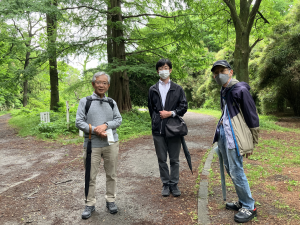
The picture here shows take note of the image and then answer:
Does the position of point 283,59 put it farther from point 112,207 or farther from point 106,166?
Result: point 112,207

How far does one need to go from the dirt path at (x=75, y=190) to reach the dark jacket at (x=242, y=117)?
1290 millimetres

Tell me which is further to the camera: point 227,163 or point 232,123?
point 227,163

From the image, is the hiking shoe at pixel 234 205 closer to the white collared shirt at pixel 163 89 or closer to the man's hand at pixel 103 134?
the white collared shirt at pixel 163 89

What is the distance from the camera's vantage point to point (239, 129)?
110 inches

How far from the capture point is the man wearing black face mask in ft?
9.00

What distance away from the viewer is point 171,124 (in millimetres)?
3600

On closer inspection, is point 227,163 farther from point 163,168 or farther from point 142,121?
point 142,121

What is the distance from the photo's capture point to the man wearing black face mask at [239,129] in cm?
274

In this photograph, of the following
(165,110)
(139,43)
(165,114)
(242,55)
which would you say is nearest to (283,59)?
(242,55)

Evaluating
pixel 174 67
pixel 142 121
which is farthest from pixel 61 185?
pixel 174 67

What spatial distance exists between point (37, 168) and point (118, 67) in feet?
17.3

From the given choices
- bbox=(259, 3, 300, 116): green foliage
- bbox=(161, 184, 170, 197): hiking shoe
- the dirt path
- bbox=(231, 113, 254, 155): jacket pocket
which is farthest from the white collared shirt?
bbox=(259, 3, 300, 116): green foliage

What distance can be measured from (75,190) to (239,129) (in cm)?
316

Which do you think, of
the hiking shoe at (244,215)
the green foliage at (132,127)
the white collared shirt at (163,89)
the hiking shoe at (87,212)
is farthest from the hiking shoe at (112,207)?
the green foliage at (132,127)
